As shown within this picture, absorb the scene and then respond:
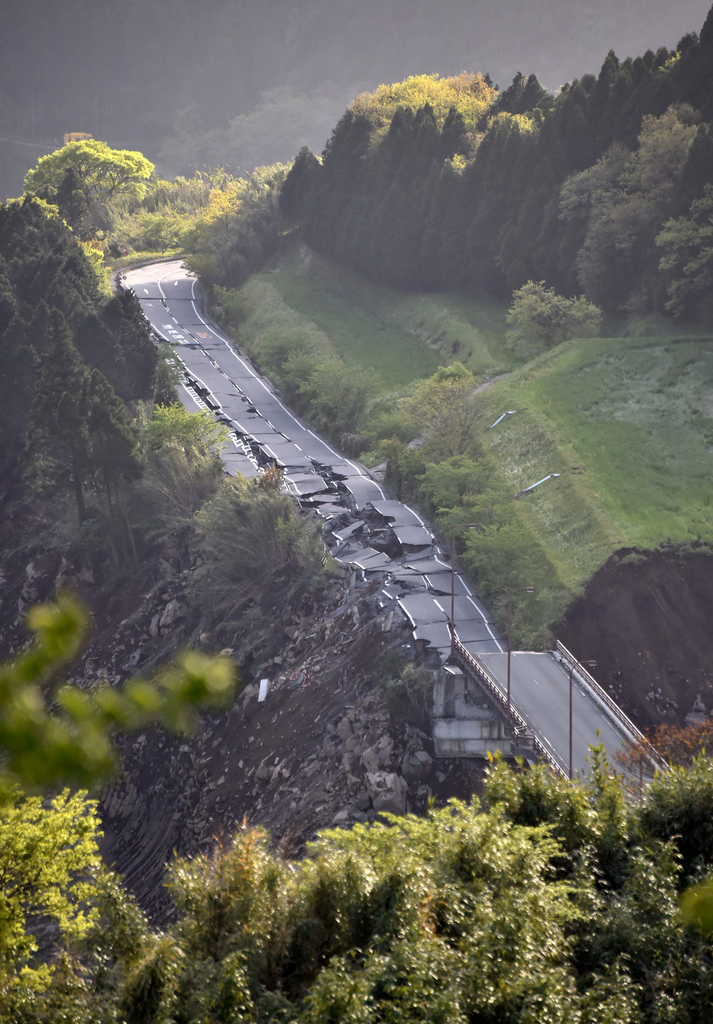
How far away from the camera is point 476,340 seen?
56750mm

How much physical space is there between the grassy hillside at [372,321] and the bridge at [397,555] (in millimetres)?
5267

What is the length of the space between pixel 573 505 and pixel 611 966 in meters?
25.1

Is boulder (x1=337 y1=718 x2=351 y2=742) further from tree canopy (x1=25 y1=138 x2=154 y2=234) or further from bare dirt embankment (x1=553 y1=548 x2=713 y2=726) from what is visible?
tree canopy (x1=25 y1=138 x2=154 y2=234)

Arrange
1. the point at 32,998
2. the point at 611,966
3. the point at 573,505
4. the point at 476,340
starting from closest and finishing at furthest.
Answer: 1. the point at 32,998
2. the point at 611,966
3. the point at 573,505
4. the point at 476,340

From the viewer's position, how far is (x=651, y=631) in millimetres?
30656

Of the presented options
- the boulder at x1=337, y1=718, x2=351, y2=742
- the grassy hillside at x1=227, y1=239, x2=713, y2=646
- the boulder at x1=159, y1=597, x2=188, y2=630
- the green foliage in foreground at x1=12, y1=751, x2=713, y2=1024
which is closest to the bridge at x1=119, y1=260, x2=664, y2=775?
the grassy hillside at x1=227, y1=239, x2=713, y2=646

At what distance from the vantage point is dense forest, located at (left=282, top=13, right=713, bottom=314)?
49.5 meters

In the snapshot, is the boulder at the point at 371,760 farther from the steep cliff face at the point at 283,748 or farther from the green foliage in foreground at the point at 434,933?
the green foliage in foreground at the point at 434,933

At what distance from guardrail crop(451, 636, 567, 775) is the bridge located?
41 mm

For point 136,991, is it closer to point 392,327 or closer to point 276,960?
point 276,960

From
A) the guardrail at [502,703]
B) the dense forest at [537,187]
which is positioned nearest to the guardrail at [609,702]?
the guardrail at [502,703]

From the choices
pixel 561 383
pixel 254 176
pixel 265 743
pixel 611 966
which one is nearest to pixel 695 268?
pixel 561 383

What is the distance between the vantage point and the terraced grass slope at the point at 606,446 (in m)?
34.6

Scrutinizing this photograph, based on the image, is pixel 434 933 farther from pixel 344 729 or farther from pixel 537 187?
A: pixel 537 187
